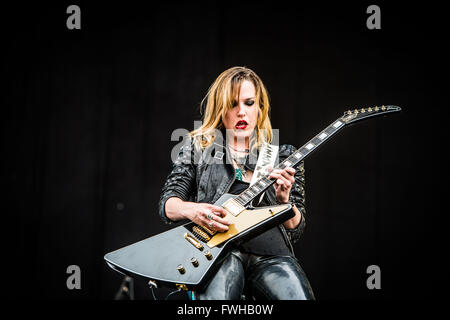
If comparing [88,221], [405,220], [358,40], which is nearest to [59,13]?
[88,221]

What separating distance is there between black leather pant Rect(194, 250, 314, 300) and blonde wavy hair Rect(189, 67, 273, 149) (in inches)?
28.1

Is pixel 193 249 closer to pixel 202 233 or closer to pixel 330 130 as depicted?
pixel 202 233

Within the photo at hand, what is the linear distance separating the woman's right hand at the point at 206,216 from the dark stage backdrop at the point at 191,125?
151 centimetres

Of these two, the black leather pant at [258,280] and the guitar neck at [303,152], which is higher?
the guitar neck at [303,152]

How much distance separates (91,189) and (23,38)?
4.60 feet

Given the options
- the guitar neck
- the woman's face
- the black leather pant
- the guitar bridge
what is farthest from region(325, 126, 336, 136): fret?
the guitar bridge

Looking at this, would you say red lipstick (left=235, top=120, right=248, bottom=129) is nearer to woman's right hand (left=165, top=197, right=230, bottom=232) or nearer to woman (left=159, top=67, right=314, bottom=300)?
woman (left=159, top=67, right=314, bottom=300)

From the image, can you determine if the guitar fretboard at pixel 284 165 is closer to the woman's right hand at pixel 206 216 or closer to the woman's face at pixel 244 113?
the woman's right hand at pixel 206 216

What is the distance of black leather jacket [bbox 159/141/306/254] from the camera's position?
1925mm

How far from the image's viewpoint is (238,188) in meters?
1.96

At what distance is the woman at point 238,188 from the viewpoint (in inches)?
61.4

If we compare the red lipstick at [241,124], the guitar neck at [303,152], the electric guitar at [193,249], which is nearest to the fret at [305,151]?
the guitar neck at [303,152]

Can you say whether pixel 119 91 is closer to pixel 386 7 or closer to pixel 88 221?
pixel 88 221

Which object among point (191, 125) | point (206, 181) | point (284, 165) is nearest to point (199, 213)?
point (206, 181)
